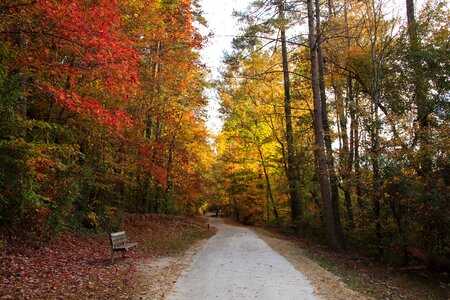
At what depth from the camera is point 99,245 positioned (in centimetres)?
1146

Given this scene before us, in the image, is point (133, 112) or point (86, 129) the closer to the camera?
point (86, 129)

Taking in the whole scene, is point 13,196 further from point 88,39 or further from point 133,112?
point 133,112

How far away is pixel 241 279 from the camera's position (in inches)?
293

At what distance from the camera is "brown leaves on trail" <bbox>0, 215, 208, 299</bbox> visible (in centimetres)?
595

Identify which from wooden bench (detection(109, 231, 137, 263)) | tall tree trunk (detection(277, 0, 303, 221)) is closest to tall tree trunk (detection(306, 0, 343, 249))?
tall tree trunk (detection(277, 0, 303, 221))

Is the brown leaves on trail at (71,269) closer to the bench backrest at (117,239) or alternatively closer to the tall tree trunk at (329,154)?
the bench backrest at (117,239)

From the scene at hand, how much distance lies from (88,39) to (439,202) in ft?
29.7

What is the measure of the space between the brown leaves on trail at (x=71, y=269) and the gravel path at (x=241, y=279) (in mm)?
1181

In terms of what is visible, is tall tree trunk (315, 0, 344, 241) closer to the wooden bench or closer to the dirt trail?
the dirt trail

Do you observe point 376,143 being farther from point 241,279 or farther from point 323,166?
point 241,279

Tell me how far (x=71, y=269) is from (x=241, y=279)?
12.6 ft

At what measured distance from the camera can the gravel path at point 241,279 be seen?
6.26 meters

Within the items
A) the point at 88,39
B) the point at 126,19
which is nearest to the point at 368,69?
the point at 126,19

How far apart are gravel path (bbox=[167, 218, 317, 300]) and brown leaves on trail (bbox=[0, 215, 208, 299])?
1.18 metres
